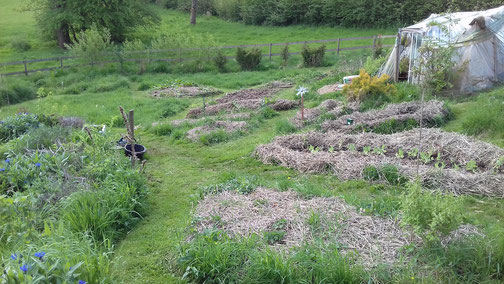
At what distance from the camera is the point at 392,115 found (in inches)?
335

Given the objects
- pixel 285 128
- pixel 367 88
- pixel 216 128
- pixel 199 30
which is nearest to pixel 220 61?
pixel 216 128

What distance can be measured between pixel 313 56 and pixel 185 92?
23.1 feet

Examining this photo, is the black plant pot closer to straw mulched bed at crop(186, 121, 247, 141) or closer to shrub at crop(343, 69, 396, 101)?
straw mulched bed at crop(186, 121, 247, 141)

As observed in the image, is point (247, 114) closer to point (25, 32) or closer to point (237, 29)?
point (237, 29)

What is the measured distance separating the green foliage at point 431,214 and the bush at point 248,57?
A: 58.0 ft

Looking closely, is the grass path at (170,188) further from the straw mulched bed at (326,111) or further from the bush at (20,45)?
the bush at (20,45)

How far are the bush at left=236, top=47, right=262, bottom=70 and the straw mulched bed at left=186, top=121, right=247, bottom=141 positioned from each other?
11.3m

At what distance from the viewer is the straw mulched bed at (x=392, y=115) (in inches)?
320

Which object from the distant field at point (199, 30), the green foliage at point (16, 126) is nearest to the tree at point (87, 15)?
the distant field at point (199, 30)

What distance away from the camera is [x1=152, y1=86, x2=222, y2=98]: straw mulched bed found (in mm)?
16016

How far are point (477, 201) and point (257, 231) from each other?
2861mm

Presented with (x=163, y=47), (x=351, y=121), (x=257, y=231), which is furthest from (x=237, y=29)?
(x=257, y=231)

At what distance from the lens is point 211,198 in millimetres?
5297

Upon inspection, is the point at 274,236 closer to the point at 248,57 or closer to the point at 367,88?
the point at 367,88
